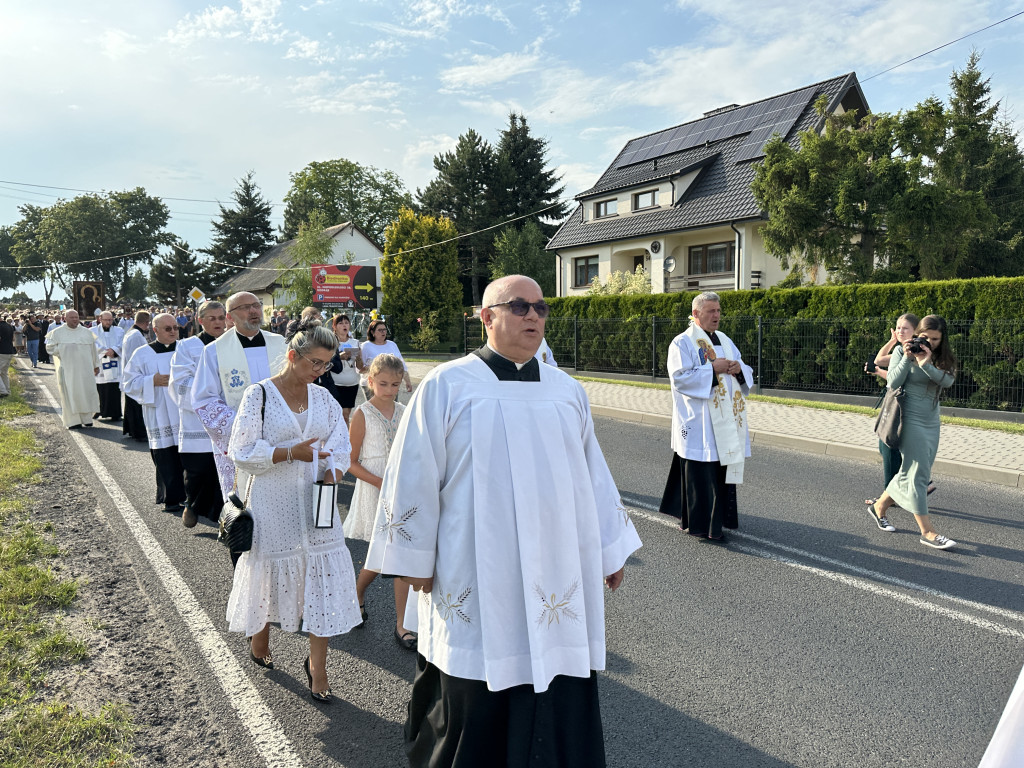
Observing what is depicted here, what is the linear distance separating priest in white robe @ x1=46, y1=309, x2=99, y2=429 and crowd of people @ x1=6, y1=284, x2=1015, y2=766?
8.24 metres

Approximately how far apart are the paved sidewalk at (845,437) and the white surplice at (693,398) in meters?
4.12

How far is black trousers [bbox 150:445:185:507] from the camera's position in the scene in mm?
7004

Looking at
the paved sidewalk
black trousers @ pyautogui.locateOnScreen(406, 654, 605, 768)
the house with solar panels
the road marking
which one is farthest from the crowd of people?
the house with solar panels

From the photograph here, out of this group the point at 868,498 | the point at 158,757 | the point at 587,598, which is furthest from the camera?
the point at 868,498

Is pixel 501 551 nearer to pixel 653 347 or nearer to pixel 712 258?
pixel 653 347

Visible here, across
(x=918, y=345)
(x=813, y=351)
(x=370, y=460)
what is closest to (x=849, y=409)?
(x=813, y=351)

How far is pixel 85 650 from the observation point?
12.8 ft

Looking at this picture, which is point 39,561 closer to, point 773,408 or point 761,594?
point 761,594

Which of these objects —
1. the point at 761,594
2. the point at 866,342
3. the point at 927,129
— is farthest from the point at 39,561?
the point at 927,129

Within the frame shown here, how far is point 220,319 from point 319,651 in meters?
3.07

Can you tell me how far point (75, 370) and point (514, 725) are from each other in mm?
12936

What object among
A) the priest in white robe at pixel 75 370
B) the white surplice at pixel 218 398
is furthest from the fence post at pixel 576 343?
the white surplice at pixel 218 398

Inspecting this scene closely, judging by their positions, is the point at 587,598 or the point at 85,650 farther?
the point at 85,650

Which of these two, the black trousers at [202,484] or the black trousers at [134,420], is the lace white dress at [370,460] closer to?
the black trousers at [202,484]
